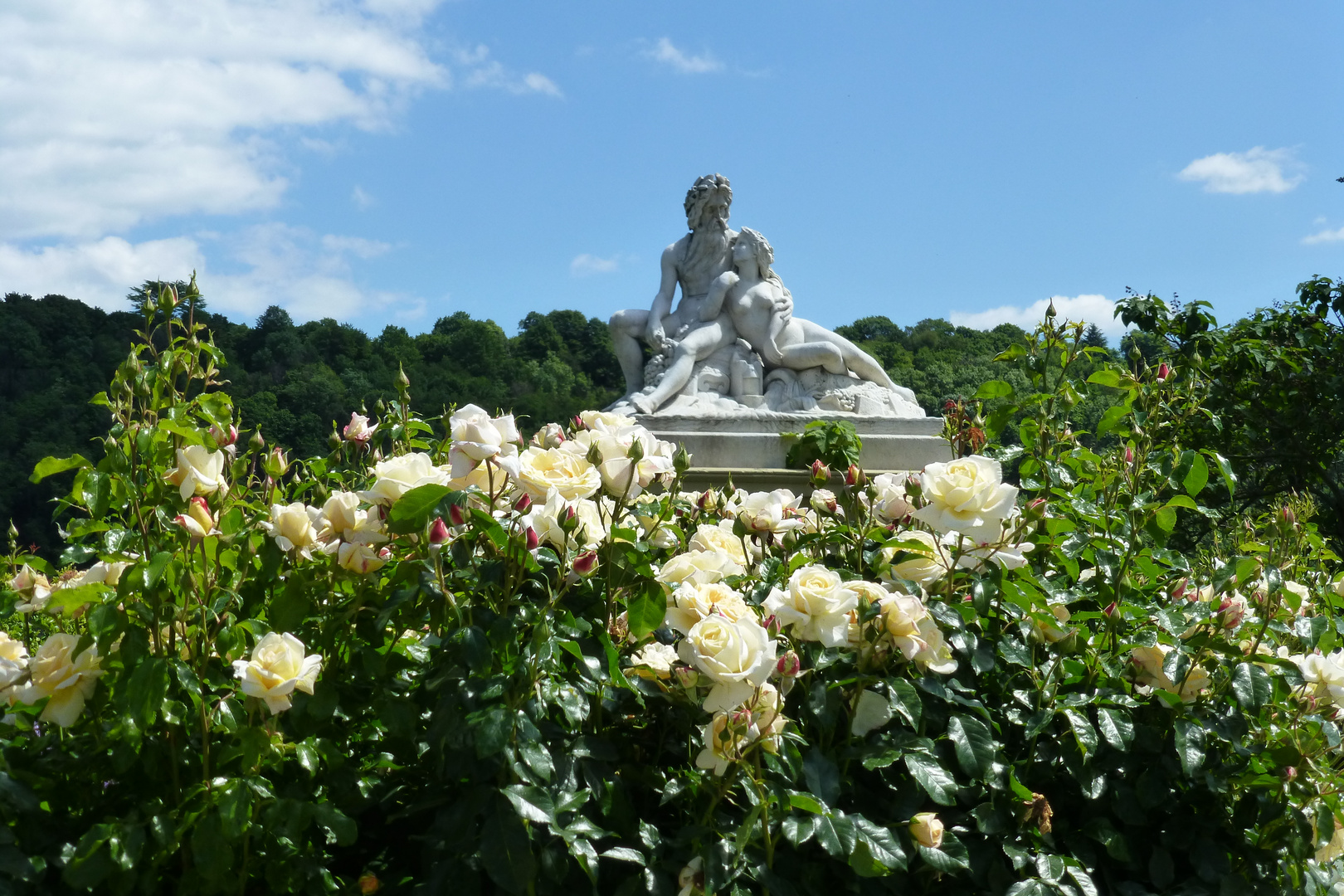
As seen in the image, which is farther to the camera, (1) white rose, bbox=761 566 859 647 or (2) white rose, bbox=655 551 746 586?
(2) white rose, bbox=655 551 746 586

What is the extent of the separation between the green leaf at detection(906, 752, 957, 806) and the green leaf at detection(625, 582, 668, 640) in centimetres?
46

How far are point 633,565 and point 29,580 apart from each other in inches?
52.1

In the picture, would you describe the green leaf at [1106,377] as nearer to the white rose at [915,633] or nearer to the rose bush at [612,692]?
the rose bush at [612,692]

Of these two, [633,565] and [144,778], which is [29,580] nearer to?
[144,778]

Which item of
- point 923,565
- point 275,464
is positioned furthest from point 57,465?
point 923,565

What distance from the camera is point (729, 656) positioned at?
154 cm

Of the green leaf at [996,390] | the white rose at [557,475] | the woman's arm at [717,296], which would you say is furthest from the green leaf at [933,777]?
the woman's arm at [717,296]

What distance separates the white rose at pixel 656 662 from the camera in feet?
5.79

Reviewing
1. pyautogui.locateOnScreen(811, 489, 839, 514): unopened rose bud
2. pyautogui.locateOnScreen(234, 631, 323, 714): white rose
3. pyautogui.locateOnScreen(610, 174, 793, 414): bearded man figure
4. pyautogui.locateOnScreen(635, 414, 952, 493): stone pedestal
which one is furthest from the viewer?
pyautogui.locateOnScreen(610, 174, 793, 414): bearded man figure

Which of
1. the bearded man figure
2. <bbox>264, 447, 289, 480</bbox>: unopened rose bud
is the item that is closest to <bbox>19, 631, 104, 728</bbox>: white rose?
<bbox>264, 447, 289, 480</bbox>: unopened rose bud

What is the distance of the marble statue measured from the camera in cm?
884

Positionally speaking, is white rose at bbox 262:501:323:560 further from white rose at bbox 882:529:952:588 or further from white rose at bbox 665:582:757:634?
white rose at bbox 882:529:952:588

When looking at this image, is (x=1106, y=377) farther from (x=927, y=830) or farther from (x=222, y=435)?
(x=222, y=435)

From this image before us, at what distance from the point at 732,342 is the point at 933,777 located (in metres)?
7.69
